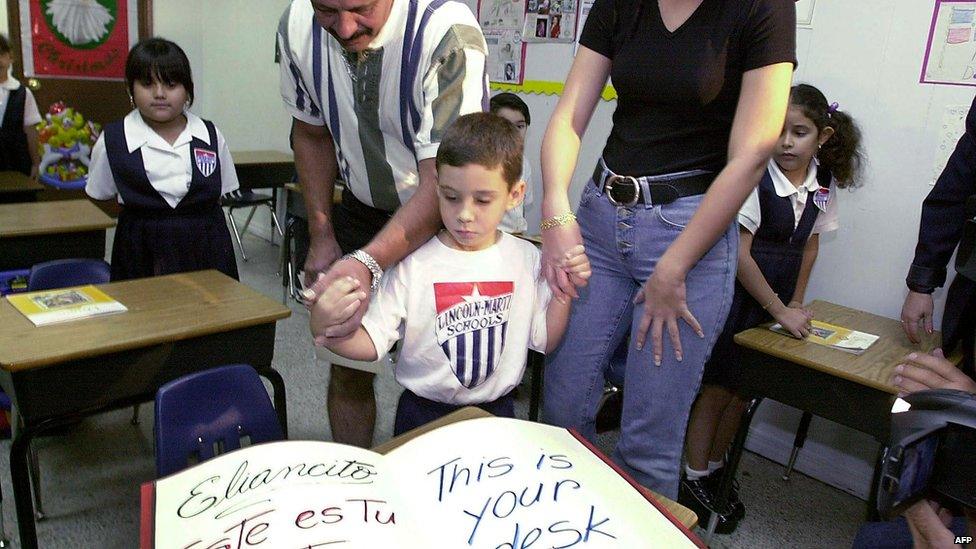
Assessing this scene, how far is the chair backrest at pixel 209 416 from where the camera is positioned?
1271 mm

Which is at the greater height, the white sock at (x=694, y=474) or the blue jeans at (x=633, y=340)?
the blue jeans at (x=633, y=340)

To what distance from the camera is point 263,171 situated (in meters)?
4.73

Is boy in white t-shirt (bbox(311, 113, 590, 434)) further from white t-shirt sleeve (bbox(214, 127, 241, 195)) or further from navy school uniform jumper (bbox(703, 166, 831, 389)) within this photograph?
white t-shirt sleeve (bbox(214, 127, 241, 195))

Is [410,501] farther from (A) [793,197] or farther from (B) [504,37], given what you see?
(B) [504,37]

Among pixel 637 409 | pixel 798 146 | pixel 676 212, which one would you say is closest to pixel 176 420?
pixel 637 409

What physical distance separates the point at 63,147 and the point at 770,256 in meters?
5.29

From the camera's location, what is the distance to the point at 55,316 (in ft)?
5.72

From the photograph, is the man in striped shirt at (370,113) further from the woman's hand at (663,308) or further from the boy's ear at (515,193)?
the woman's hand at (663,308)

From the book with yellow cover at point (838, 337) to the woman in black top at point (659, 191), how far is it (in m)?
0.90

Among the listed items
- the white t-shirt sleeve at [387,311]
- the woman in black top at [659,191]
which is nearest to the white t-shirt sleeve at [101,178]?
the white t-shirt sleeve at [387,311]

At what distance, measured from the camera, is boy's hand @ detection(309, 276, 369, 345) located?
1.05m

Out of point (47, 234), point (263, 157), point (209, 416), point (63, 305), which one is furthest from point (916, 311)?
point (263, 157)

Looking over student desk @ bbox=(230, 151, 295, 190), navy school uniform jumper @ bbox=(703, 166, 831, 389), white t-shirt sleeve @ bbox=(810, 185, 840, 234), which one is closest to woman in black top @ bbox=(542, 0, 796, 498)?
navy school uniform jumper @ bbox=(703, 166, 831, 389)

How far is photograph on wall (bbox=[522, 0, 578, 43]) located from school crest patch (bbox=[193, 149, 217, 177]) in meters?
1.69
